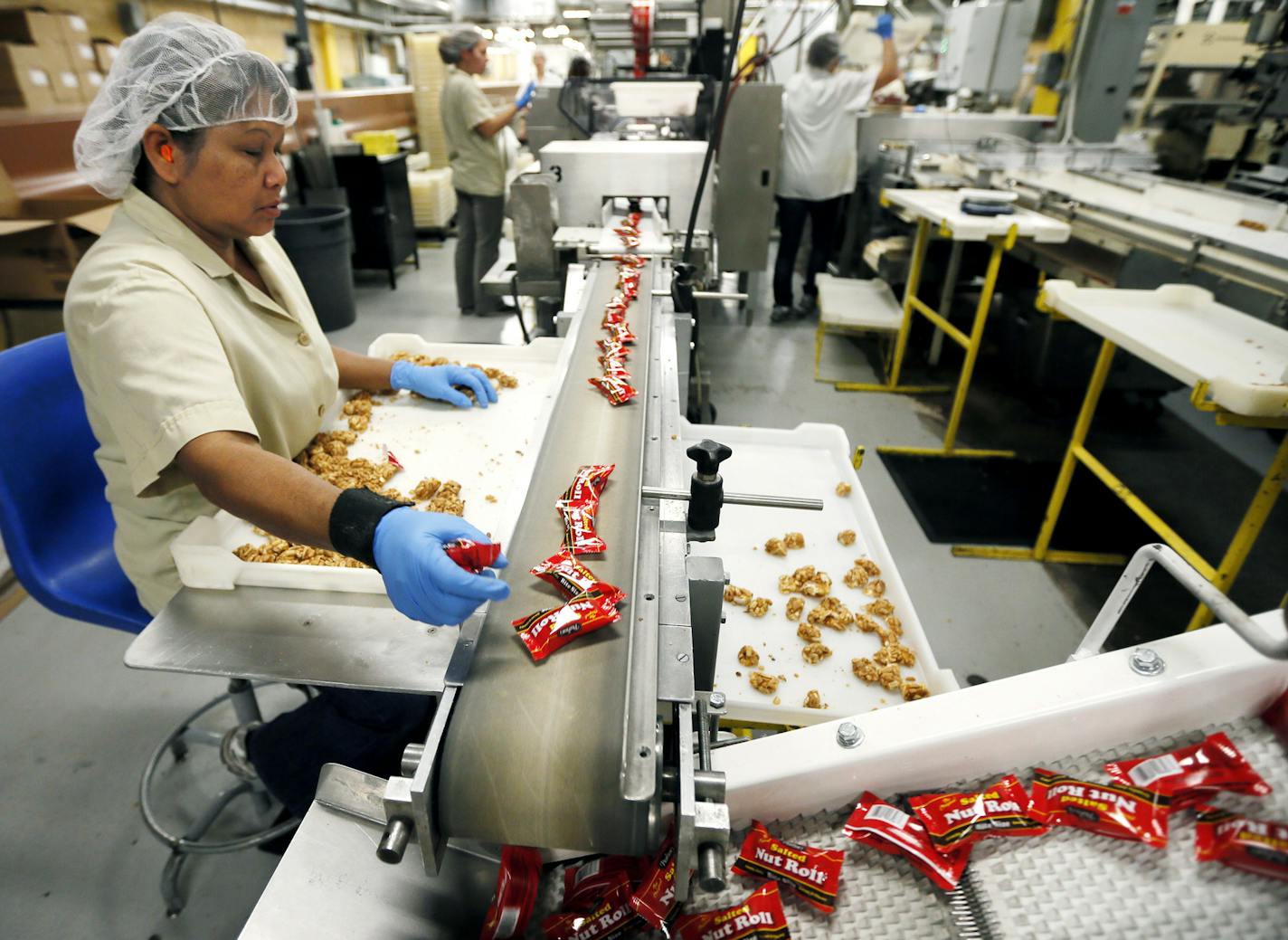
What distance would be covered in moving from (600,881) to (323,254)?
425cm

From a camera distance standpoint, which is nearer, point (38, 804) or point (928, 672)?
point (928, 672)

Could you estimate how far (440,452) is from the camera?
4.58ft

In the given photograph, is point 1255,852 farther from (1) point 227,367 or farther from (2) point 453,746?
(1) point 227,367

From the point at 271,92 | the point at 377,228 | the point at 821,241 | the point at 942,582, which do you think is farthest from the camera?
the point at 377,228

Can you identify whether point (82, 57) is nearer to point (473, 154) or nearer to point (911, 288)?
point (473, 154)

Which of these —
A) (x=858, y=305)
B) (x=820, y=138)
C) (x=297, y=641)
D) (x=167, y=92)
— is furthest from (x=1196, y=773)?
Result: (x=820, y=138)

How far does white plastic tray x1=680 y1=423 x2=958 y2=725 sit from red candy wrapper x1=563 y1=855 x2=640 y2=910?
441 millimetres

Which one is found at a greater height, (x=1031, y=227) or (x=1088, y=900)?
(x=1031, y=227)

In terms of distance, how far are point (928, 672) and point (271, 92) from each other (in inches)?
60.8

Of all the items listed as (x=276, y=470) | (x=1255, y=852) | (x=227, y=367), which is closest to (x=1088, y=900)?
(x=1255, y=852)

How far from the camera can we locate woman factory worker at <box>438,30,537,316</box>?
4.23 metres

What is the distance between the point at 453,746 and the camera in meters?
0.67

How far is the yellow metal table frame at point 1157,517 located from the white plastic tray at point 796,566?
78cm

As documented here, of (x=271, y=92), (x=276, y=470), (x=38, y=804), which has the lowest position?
(x=38, y=804)
